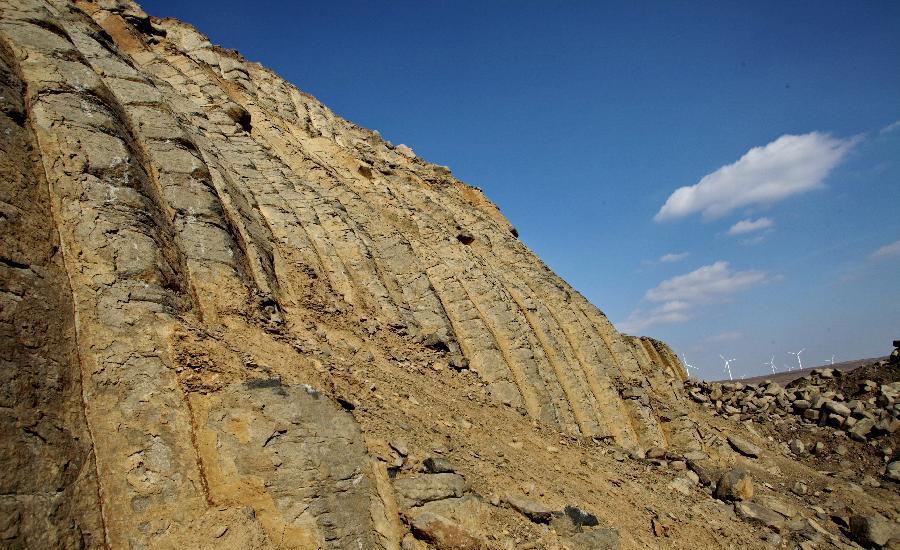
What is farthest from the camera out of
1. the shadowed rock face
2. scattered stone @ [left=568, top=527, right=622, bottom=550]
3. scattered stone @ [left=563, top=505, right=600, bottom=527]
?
scattered stone @ [left=563, top=505, right=600, bottom=527]

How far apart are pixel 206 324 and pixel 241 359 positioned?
115cm

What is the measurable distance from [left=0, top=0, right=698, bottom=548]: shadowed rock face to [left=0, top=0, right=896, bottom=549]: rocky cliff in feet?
0.12

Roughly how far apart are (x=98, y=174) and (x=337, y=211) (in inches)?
328

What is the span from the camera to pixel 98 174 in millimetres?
8820

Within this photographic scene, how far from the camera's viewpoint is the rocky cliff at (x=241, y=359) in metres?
5.61

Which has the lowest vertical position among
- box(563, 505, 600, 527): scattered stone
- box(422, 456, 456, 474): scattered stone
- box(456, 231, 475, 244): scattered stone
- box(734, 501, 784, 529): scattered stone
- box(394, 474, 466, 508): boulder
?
box(734, 501, 784, 529): scattered stone

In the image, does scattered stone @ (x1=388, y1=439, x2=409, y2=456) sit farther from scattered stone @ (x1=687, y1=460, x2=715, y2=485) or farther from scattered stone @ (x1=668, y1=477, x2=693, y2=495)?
scattered stone @ (x1=687, y1=460, x2=715, y2=485)

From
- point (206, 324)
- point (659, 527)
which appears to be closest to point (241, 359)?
point (206, 324)

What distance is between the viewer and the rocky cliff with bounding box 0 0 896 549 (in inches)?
221

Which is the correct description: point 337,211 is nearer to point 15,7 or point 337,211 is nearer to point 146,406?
point 15,7

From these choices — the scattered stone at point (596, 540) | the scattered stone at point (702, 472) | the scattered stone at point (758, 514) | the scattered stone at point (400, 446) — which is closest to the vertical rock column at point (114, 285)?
the scattered stone at point (400, 446)

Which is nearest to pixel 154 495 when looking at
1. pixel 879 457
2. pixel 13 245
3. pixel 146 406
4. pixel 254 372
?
pixel 146 406

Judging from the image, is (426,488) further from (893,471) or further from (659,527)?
(893,471)

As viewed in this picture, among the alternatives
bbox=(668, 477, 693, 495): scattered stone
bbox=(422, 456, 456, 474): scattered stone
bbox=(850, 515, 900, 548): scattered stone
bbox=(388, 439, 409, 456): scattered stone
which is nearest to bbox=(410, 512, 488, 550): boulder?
bbox=(422, 456, 456, 474): scattered stone
